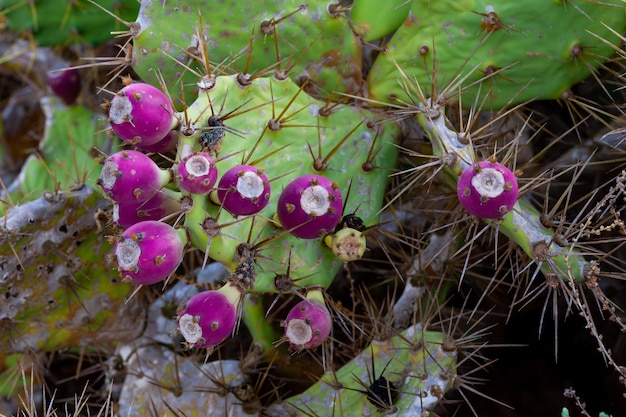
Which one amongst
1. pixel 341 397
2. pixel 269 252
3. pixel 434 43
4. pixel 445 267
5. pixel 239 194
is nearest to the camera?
pixel 239 194

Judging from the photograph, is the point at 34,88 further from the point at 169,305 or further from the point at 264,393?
the point at 264,393

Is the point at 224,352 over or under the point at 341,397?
under

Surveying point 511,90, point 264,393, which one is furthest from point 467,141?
point 264,393

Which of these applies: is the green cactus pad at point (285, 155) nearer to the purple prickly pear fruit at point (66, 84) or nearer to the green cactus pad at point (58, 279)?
the green cactus pad at point (58, 279)

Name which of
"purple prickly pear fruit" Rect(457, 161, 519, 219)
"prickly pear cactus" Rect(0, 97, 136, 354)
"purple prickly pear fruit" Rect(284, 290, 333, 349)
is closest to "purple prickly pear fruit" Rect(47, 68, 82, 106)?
"prickly pear cactus" Rect(0, 97, 136, 354)

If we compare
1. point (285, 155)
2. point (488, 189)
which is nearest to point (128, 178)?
point (285, 155)

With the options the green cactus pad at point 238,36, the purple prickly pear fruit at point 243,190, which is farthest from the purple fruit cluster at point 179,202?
the green cactus pad at point 238,36
